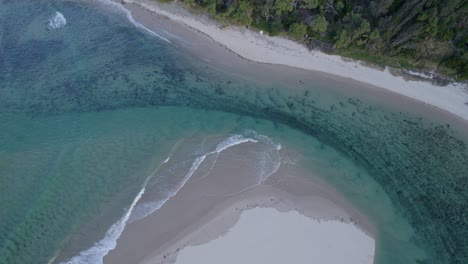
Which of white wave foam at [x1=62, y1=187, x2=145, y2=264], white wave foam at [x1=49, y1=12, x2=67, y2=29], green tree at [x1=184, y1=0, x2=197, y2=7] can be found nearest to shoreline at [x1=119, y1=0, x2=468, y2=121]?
green tree at [x1=184, y1=0, x2=197, y2=7]

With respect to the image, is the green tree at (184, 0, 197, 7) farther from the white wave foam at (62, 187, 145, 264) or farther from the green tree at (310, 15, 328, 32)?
the white wave foam at (62, 187, 145, 264)

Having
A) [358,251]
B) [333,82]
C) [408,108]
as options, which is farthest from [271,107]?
[358,251]

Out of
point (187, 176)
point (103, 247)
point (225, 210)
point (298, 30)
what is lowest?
point (103, 247)

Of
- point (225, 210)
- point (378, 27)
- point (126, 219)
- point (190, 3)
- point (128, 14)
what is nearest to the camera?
point (126, 219)

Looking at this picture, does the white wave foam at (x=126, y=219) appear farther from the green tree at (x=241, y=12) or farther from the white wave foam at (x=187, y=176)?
the green tree at (x=241, y=12)

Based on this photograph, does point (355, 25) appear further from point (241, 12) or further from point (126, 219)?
point (126, 219)

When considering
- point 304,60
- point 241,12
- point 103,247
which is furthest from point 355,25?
point 103,247
